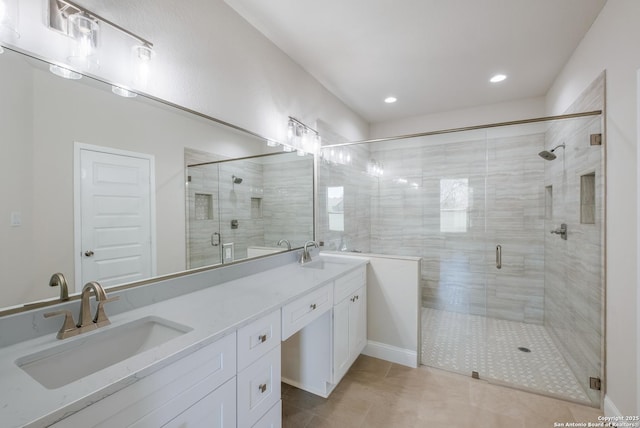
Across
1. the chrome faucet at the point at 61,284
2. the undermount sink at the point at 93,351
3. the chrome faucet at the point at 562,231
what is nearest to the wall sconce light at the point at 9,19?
the chrome faucet at the point at 61,284

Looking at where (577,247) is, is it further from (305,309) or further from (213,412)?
(213,412)

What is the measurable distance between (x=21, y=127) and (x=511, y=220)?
351 centimetres

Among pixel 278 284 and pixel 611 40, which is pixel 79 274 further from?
pixel 611 40

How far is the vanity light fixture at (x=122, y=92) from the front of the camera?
4.13 ft

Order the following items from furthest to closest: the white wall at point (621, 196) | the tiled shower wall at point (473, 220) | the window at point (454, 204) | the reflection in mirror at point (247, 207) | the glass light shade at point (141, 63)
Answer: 1. the window at point (454, 204)
2. the tiled shower wall at point (473, 220)
3. the reflection in mirror at point (247, 207)
4. the white wall at point (621, 196)
5. the glass light shade at point (141, 63)

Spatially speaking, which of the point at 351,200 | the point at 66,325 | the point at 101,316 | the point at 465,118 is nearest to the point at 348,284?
the point at 351,200

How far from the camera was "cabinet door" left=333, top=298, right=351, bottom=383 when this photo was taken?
195cm

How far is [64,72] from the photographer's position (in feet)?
3.63

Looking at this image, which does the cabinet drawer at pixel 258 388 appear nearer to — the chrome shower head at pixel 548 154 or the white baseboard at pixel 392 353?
the white baseboard at pixel 392 353

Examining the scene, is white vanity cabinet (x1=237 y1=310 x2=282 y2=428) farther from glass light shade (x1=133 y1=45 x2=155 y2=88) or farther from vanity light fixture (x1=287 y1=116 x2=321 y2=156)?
vanity light fixture (x1=287 y1=116 x2=321 y2=156)

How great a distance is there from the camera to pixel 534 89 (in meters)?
3.20

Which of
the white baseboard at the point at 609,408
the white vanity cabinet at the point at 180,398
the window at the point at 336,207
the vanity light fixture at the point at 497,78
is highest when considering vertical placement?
the vanity light fixture at the point at 497,78

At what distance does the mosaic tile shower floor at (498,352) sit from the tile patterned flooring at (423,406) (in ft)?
0.45

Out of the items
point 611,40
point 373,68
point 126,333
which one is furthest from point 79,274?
point 611,40
